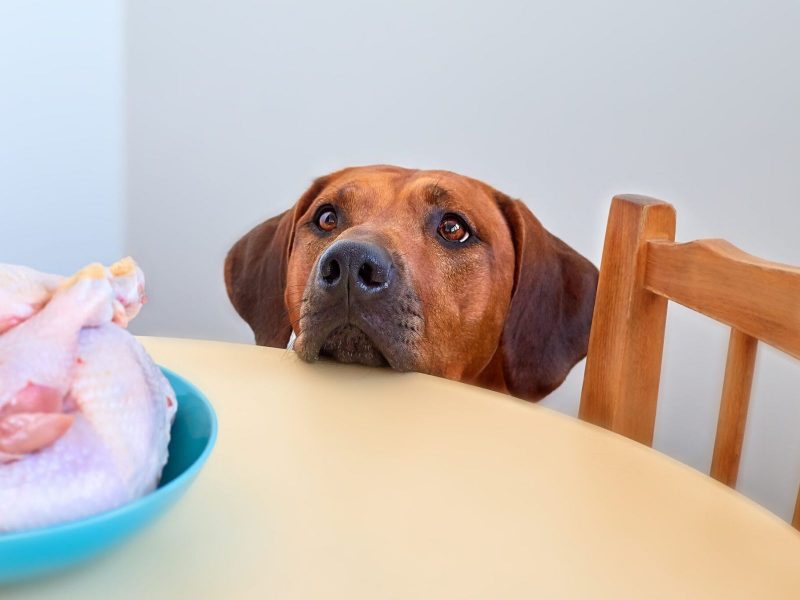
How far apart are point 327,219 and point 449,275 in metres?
0.24

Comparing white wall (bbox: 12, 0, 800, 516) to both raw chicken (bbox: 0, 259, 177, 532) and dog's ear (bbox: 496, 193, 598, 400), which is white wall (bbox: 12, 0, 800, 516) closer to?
dog's ear (bbox: 496, 193, 598, 400)

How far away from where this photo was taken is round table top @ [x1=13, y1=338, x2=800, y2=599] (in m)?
0.48

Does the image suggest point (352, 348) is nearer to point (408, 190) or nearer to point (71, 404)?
point (408, 190)

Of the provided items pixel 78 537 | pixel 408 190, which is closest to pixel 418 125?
pixel 408 190

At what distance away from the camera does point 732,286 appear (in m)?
0.68

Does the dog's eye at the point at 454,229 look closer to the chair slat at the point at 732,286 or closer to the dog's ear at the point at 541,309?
the dog's ear at the point at 541,309

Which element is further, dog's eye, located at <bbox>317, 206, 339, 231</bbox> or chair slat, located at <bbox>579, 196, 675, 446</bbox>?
dog's eye, located at <bbox>317, 206, 339, 231</bbox>

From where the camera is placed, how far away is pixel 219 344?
2.99ft

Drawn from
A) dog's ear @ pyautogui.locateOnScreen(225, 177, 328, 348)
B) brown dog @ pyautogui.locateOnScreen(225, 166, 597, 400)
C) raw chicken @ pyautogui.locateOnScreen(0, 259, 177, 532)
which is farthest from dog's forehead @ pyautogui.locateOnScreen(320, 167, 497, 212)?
raw chicken @ pyautogui.locateOnScreen(0, 259, 177, 532)

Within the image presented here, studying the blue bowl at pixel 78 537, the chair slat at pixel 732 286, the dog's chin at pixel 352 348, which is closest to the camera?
the blue bowl at pixel 78 537

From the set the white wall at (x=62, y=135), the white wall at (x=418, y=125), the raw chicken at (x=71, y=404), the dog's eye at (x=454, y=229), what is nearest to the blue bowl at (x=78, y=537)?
the raw chicken at (x=71, y=404)

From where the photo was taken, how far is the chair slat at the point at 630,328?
0.83m

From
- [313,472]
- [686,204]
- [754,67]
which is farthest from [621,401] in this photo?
[754,67]

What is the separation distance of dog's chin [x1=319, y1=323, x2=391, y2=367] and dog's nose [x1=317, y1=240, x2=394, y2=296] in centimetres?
6
